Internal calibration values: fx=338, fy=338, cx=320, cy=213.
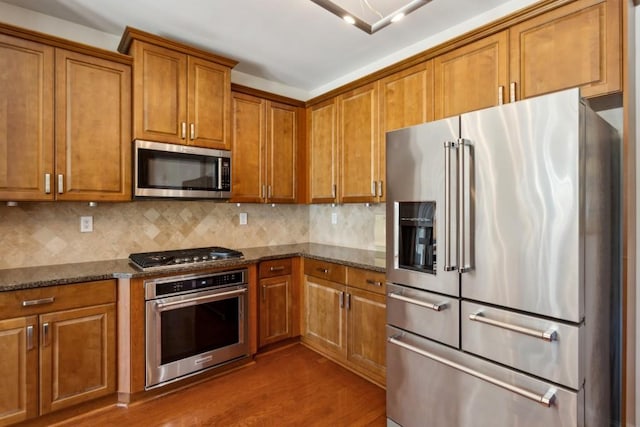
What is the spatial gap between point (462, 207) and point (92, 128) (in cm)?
242

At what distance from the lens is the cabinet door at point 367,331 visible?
7.98ft

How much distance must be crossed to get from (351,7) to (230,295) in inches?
88.4

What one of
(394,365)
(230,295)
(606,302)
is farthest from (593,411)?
(230,295)

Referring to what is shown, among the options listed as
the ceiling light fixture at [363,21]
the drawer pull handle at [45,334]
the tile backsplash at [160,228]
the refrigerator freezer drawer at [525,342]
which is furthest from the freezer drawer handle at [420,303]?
the drawer pull handle at [45,334]

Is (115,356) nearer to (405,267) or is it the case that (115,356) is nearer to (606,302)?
(405,267)

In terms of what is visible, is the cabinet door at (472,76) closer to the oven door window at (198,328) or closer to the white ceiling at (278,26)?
the white ceiling at (278,26)

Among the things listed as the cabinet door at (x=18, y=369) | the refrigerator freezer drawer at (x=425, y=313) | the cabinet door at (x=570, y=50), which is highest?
the cabinet door at (x=570, y=50)

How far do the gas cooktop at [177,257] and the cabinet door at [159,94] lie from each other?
888mm

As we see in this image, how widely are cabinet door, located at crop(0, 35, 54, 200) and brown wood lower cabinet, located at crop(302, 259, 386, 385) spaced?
2.06m

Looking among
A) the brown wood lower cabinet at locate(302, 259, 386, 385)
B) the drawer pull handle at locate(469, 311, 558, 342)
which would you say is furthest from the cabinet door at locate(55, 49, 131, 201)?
the drawer pull handle at locate(469, 311, 558, 342)

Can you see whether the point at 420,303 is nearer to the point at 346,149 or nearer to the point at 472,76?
the point at 472,76

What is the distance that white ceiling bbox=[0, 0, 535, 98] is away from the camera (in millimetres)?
2229

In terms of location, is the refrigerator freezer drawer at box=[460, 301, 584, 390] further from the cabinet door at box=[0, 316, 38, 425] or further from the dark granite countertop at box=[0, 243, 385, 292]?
the cabinet door at box=[0, 316, 38, 425]

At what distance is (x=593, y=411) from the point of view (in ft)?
4.79
